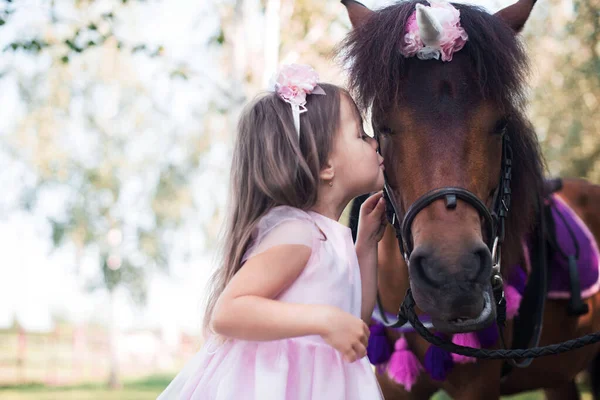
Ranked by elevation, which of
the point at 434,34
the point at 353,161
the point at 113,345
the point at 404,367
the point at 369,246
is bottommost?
the point at 113,345

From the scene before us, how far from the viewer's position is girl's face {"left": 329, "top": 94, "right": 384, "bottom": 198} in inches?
82.8

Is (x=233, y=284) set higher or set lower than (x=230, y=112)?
higher

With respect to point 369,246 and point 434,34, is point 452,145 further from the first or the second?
point 369,246

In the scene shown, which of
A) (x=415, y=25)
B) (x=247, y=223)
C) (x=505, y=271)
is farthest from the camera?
(x=505, y=271)

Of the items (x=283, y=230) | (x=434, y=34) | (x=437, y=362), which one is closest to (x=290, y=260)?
(x=283, y=230)

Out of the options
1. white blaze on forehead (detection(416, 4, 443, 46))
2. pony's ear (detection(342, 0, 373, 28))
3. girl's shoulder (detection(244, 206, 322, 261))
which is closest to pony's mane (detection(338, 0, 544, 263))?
white blaze on forehead (detection(416, 4, 443, 46))

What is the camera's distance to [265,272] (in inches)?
73.9

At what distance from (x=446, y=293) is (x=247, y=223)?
2.15 feet

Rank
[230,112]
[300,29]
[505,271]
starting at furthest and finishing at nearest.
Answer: [300,29], [230,112], [505,271]

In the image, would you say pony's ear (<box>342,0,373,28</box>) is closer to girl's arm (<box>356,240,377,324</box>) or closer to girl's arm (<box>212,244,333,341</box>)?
girl's arm (<box>356,240,377,324</box>)

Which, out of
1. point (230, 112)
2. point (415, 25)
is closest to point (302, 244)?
point (415, 25)

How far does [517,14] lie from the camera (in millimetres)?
2596

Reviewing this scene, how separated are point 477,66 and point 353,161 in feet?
1.76

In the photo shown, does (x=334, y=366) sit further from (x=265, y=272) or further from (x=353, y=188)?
(x=353, y=188)
